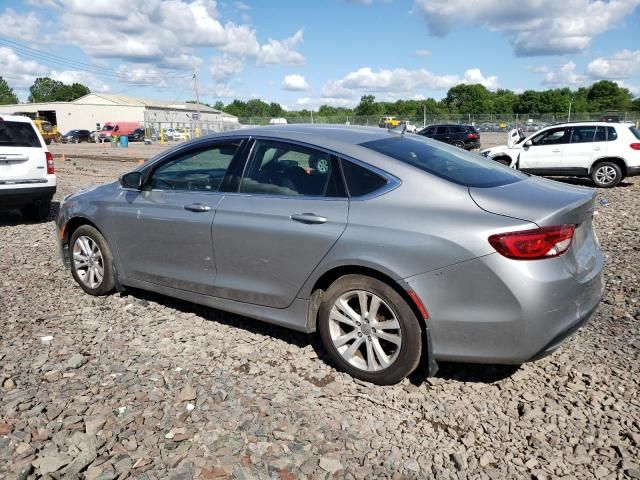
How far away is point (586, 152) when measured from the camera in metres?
13.7

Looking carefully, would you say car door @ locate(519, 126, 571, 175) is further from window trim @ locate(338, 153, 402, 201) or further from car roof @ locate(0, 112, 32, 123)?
window trim @ locate(338, 153, 402, 201)

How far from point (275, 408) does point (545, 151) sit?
42.8 feet

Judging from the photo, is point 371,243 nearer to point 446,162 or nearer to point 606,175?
point 446,162

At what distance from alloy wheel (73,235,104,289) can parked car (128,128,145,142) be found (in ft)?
192

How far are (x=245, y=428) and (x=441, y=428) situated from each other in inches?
45.0

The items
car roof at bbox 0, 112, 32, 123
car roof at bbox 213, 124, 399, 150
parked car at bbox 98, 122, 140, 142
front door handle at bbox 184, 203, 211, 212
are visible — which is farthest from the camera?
parked car at bbox 98, 122, 140, 142

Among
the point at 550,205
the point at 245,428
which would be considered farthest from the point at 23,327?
the point at 550,205

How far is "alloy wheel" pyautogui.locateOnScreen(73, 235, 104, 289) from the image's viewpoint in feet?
17.2

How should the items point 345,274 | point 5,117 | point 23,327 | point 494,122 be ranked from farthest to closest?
1. point 494,122
2. point 5,117
3. point 23,327
4. point 345,274

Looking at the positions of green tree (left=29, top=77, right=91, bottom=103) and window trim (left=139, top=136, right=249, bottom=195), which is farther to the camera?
green tree (left=29, top=77, right=91, bottom=103)

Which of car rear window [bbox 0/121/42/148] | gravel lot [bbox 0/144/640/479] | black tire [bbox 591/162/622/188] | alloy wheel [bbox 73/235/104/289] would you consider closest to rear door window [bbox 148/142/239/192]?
alloy wheel [bbox 73/235/104/289]

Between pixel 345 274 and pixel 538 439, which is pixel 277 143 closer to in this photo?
pixel 345 274

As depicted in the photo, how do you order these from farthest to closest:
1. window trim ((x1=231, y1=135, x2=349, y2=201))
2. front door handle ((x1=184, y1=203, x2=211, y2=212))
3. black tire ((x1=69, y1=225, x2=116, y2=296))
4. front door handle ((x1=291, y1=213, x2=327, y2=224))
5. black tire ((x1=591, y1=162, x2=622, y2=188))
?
black tire ((x1=591, y1=162, x2=622, y2=188)) → black tire ((x1=69, y1=225, x2=116, y2=296)) → front door handle ((x1=184, y1=203, x2=211, y2=212)) → window trim ((x1=231, y1=135, x2=349, y2=201)) → front door handle ((x1=291, y1=213, x2=327, y2=224))

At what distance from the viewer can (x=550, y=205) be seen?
3189 mm
